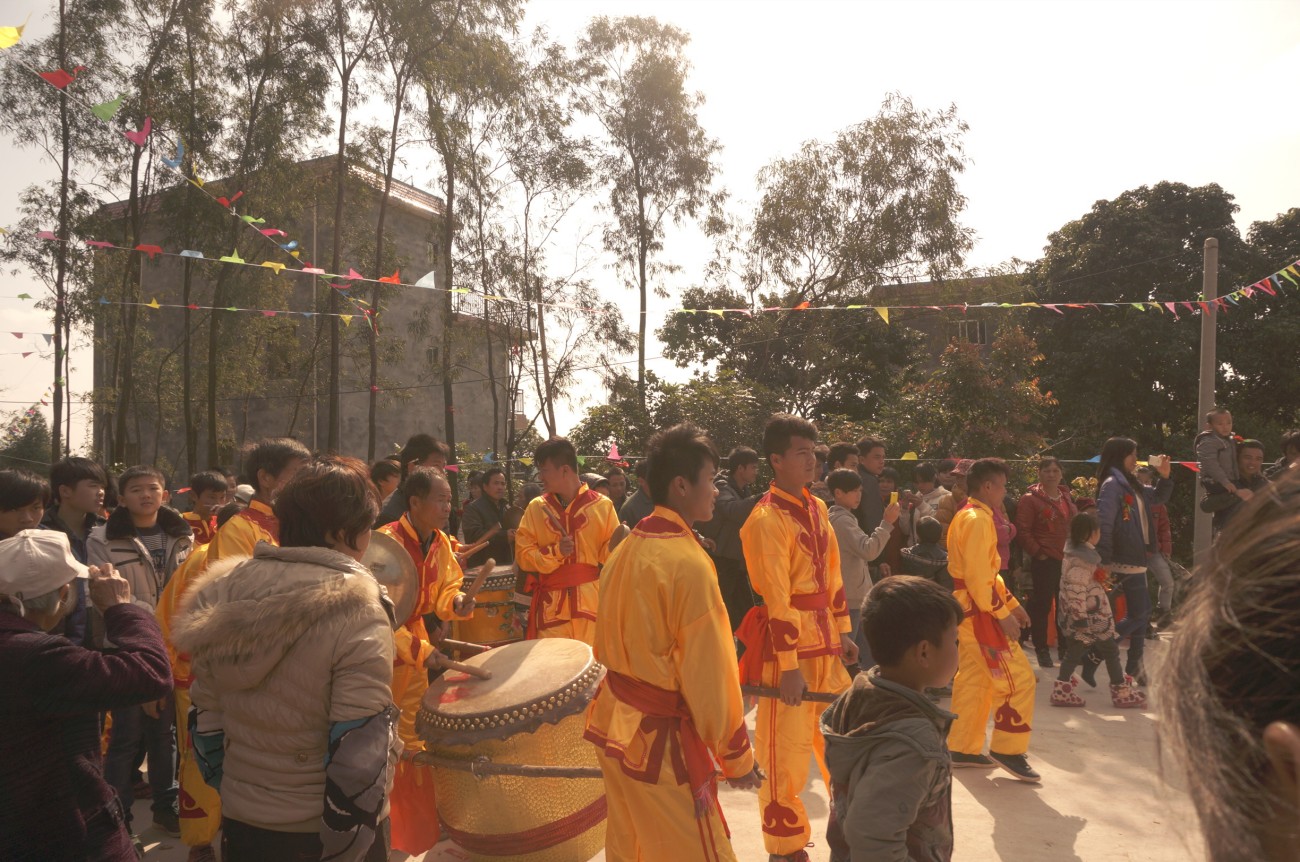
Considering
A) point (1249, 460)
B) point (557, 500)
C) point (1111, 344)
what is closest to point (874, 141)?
point (1111, 344)

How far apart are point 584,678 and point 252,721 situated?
64.2 inches

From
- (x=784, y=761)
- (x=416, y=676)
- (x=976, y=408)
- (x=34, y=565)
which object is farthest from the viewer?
(x=976, y=408)

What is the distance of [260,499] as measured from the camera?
13.2ft

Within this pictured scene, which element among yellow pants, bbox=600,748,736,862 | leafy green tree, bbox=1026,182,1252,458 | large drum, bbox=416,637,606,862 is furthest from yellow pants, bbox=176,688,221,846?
leafy green tree, bbox=1026,182,1252,458

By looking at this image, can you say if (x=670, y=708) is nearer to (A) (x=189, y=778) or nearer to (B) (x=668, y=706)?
(B) (x=668, y=706)

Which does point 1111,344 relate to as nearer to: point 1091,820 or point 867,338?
point 867,338

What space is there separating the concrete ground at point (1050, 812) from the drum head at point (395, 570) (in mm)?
1191

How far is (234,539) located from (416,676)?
1.20 meters

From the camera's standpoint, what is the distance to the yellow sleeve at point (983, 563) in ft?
16.3

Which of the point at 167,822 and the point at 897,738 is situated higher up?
the point at 897,738

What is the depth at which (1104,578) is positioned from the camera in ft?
22.9

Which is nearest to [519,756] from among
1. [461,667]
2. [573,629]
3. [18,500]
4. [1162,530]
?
[461,667]

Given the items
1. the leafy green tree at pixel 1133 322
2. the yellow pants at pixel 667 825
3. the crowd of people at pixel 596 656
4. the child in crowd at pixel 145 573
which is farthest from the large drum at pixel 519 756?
the leafy green tree at pixel 1133 322

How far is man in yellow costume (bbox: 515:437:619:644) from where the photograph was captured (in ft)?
17.6
